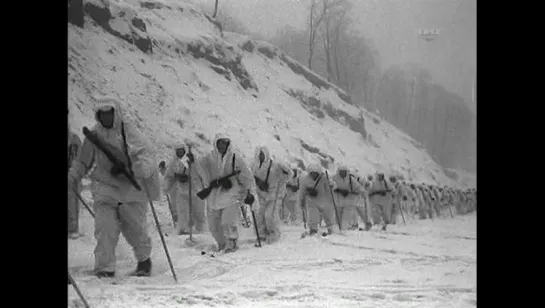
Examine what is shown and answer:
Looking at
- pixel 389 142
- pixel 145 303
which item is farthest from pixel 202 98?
pixel 145 303

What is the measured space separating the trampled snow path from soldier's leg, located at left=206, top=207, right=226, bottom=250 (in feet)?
0.71

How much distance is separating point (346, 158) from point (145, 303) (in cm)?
410

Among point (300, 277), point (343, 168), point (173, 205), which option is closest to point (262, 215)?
point (343, 168)

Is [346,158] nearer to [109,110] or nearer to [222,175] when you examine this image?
[222,175]

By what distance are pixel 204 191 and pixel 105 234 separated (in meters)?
1.44

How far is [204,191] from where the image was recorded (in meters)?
4.62

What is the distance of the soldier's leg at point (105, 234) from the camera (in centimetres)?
326

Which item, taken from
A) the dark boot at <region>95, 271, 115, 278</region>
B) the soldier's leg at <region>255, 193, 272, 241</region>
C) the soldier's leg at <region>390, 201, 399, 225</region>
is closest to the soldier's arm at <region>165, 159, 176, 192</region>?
Answer: the soldier's leg at <region>255, 193, 272, 241</region>

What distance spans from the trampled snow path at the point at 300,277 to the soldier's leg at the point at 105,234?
116 millimetres

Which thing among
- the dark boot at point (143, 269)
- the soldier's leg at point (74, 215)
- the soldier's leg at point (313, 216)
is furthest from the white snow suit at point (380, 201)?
the dark boot at point (143, 269)

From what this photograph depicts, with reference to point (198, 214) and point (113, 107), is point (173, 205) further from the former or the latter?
point (113, 107)

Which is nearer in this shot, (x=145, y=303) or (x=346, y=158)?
(x=145, y=303)

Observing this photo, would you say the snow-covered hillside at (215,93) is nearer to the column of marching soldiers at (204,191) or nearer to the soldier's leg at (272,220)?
the column of marching soldiers at (204,191)
